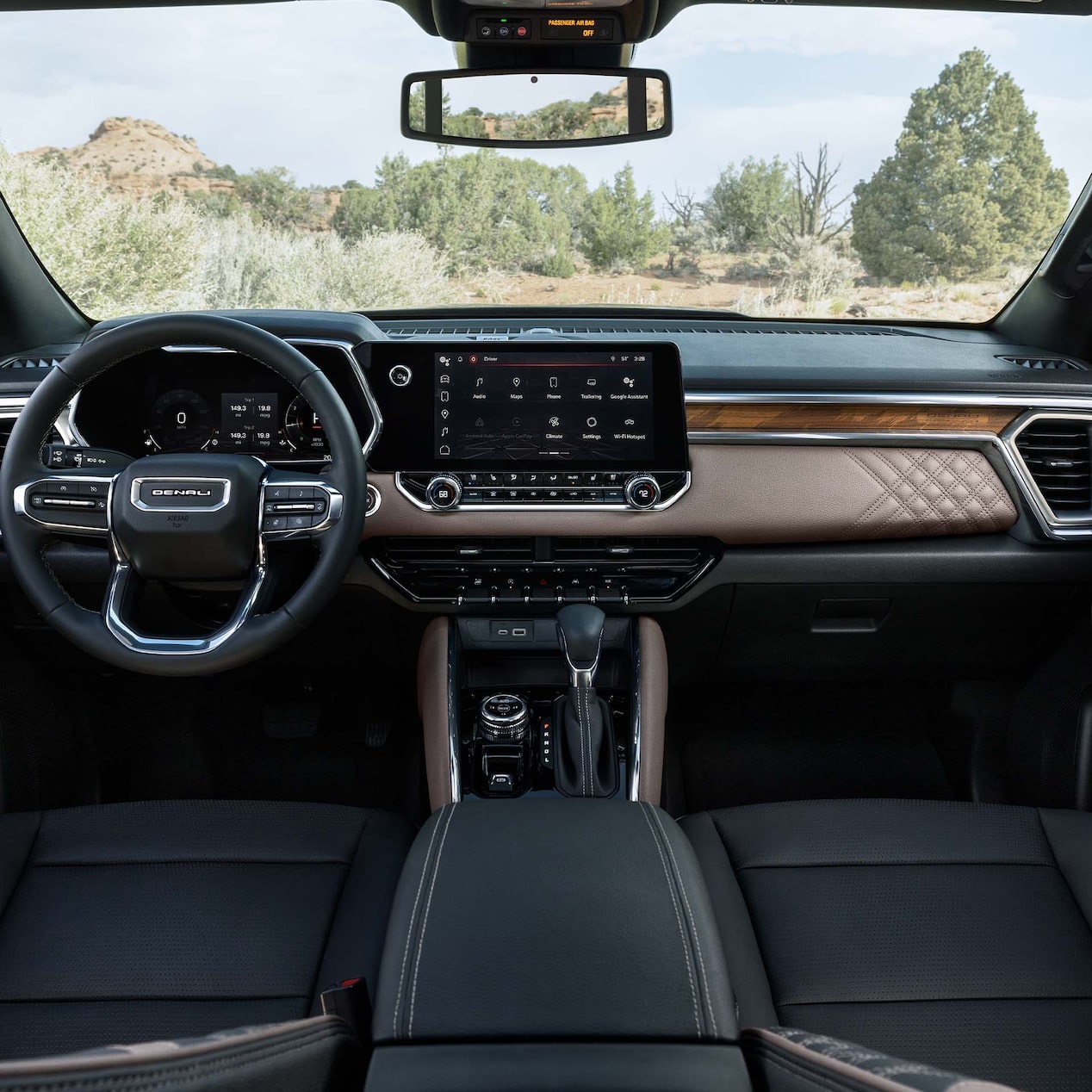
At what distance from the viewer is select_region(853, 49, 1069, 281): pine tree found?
17.6 feet

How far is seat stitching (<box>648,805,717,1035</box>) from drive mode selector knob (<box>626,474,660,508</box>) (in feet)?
2.71

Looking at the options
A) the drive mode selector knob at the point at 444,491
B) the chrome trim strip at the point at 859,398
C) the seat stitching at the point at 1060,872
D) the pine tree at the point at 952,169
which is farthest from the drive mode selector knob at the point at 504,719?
the pine tree at the point at 952,169

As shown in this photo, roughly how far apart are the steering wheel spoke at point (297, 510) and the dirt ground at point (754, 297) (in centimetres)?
117

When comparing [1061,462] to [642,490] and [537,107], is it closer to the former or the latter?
[642,490]

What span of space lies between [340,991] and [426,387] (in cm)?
131

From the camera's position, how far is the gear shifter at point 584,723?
6.70 feet

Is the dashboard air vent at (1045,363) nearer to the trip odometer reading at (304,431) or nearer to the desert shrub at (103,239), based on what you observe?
the trip odometer reading at (304,431)

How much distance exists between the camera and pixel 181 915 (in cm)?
156

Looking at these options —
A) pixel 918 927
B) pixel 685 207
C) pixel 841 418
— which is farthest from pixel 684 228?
pixel 918 927

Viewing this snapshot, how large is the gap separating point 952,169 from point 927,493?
4.68 m

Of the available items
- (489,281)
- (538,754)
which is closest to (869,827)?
(538,754)

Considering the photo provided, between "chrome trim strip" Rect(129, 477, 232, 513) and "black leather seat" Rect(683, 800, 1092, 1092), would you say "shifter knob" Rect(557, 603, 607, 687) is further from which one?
"chrome trim strip" Rect(129, 477, 232, 513)

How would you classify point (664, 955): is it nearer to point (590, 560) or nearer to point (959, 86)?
point (590, 560)

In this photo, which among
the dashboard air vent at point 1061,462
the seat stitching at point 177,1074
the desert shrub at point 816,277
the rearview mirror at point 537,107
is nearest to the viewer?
the seat stitching at point 177,1074
